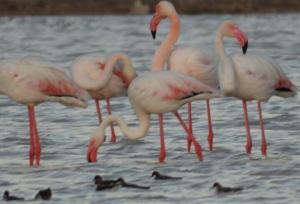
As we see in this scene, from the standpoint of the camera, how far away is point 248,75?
1134 centimetres

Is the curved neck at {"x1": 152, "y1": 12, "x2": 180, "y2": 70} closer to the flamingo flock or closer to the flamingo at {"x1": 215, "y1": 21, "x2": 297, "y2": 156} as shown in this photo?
the flamingo flock

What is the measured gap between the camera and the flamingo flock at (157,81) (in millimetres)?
10680

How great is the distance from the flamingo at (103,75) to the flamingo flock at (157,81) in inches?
0.4

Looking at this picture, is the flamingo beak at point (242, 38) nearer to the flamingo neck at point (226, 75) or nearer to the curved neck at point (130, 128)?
the flamingo neck at point (226, 75)

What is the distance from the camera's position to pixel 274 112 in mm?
15055

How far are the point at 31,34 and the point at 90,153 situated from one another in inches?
921

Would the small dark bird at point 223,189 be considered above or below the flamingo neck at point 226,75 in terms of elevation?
below

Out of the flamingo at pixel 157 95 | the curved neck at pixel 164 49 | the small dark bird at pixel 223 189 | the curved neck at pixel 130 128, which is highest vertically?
the curved neck at pixel 164 49

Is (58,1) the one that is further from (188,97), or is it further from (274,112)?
(188,97)

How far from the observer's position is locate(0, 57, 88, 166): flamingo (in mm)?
11023

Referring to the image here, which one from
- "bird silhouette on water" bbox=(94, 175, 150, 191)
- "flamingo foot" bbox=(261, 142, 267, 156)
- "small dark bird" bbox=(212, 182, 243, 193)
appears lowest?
"flamingo foot" bbox=(261, 142, 267, 156)

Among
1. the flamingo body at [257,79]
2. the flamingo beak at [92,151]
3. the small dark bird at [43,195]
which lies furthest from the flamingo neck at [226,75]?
the small dark bird at [43,195]

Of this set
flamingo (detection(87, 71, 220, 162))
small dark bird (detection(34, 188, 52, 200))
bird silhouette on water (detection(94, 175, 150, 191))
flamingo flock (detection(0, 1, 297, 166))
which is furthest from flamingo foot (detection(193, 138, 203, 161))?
small dark bird (detection(34, 188, 52, 200))

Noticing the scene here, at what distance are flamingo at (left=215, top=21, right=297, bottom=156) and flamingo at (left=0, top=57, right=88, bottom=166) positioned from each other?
143 cm
